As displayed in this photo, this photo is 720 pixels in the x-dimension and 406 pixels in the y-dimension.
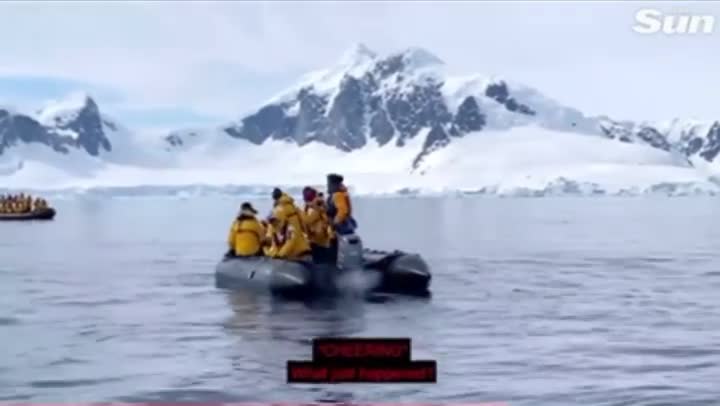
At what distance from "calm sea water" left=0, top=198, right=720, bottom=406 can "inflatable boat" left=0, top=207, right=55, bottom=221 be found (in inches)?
2.8

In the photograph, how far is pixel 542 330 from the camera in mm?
7602

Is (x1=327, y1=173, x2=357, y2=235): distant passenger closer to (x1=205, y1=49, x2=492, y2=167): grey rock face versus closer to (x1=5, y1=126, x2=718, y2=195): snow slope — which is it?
(x1=5, y1=126, x2=718, y2=195): snow slope

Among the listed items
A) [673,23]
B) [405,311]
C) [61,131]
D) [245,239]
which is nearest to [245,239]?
[245,239]

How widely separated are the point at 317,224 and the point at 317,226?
41 millimetres

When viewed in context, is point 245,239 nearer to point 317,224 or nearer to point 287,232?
point 287,232

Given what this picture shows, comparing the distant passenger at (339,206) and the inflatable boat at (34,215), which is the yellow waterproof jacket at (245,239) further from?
the inflatable boat at (34,215)

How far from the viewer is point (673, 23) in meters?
7.29

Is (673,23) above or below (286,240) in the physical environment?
above

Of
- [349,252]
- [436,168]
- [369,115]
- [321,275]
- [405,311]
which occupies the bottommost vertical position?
[405,311]

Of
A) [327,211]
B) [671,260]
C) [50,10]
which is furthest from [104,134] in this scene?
[671,260]

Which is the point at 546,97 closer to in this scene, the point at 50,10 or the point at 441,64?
the point at 441,64

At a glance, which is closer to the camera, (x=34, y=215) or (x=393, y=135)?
(x=393, y=135)

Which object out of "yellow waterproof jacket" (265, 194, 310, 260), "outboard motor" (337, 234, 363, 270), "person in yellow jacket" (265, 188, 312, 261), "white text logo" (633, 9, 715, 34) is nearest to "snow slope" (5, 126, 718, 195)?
"person in yellow jacket" (265, 188, 312, 261)

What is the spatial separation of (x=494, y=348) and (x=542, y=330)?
0.92 ft
